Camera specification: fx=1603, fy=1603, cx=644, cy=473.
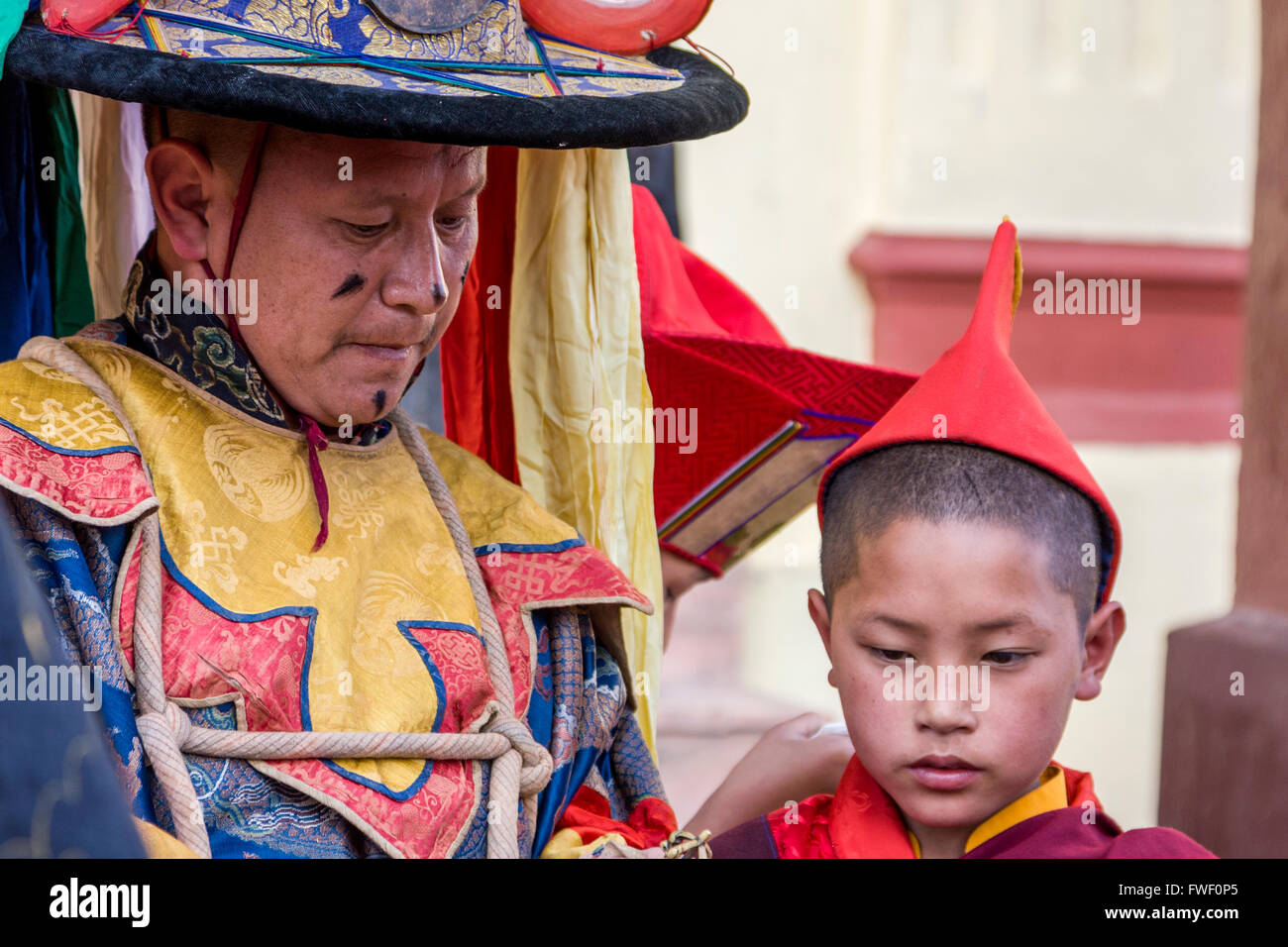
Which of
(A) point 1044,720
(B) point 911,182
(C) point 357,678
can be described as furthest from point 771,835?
(B) point 911,182

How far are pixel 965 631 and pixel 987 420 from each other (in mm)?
277

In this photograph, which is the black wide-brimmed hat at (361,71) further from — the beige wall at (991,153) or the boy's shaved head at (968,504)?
the beige wall at (991,153)

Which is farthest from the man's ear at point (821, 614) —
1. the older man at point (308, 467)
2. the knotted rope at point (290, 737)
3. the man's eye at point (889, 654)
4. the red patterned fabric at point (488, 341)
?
the red patterned fabric at point (488, 341)

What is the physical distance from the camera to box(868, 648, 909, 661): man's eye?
1834 mm

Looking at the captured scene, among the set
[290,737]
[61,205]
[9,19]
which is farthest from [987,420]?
[61,205]

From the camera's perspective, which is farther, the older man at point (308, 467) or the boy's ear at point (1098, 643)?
the boy's ear at point (1098, 643)

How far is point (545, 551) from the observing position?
6.49 ft

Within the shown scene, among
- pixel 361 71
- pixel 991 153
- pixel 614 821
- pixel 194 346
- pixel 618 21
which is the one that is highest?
pixel 991 153

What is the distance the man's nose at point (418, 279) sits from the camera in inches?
69.6

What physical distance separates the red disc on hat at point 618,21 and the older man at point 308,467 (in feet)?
0.11

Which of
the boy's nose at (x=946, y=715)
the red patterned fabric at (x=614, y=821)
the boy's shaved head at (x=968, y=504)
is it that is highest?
the boy's shaved head at (x=968, y=504)

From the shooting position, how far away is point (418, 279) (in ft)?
5.83

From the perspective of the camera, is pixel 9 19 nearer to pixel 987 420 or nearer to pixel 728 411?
pixel 987 420

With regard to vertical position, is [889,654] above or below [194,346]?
below
